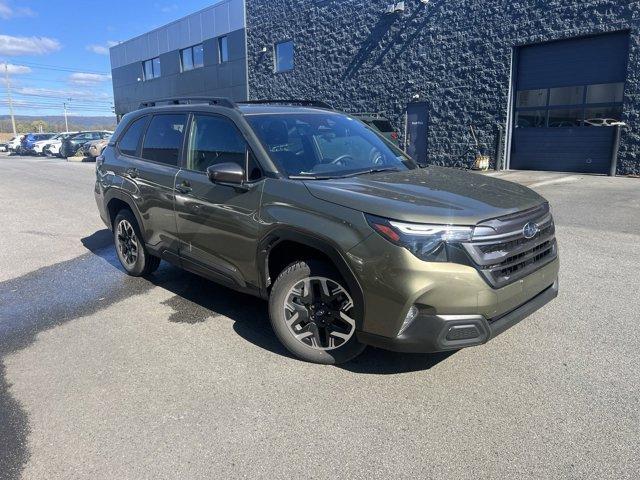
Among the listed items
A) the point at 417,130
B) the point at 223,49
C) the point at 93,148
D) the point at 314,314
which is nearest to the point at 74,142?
the point at 93,148

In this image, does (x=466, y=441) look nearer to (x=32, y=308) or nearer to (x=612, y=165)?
(x=32, y=308)

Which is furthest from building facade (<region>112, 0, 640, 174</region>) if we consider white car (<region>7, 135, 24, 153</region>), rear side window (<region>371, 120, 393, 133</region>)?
white car (<region>7, 135, 24, 153</region>)

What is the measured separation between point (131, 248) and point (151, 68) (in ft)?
107

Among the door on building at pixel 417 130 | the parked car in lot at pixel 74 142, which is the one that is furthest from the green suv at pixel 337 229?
the parked car in lot at pixel 74 142

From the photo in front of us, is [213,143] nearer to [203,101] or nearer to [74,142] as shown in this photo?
[203,101]

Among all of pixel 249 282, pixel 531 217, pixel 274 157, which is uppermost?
pixel 274 157

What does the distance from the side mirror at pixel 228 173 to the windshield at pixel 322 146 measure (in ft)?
0.99

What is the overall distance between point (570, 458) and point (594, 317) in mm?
2054

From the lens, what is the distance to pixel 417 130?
19375 millimetres

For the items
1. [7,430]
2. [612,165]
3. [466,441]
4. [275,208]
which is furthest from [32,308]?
[612,165]

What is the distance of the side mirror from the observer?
3.69 metres

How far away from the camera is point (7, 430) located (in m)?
2.90

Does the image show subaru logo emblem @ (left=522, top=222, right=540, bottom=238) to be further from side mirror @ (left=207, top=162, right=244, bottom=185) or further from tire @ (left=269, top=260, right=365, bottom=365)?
side mirror @ (left=207, top=162, right=244, bottom=185)

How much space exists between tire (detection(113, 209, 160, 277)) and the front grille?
373 centimetres
